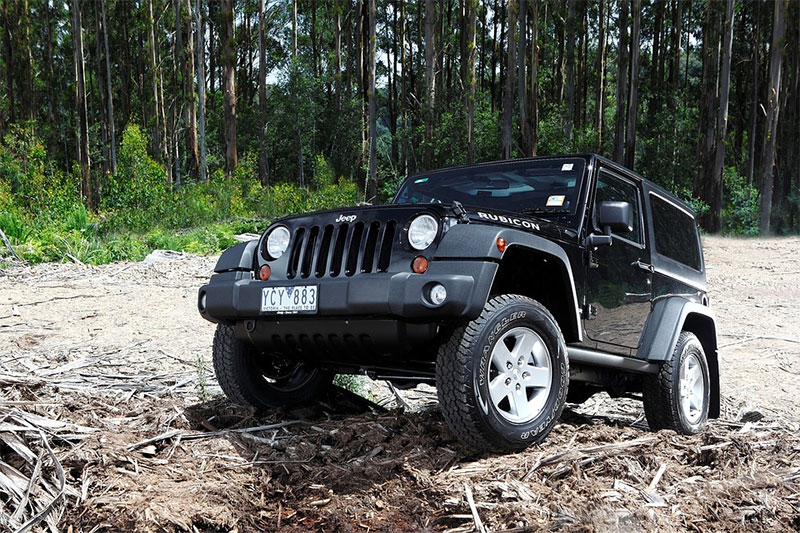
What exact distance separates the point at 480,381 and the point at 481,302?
0.38 meters

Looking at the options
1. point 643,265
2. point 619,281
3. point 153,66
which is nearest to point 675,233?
point 643,265

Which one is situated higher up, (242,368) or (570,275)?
(570,275)

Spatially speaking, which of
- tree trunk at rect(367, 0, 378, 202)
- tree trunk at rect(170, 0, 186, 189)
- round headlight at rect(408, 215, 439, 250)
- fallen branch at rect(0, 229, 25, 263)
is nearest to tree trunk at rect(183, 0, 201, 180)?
tree trunk at rect(170, 0, 186, 189)

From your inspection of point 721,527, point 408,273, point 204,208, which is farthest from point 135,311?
point 204,208

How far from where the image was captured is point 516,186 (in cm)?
500

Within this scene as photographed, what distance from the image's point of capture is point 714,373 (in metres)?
6.07

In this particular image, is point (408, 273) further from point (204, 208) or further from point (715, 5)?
point (715, 5)

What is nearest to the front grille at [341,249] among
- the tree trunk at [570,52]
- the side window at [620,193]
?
the side window at [620,193]

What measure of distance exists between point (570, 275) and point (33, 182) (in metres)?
16.2

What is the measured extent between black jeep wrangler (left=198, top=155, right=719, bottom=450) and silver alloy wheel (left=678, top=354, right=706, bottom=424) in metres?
0.02

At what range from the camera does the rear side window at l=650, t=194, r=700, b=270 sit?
5.76m

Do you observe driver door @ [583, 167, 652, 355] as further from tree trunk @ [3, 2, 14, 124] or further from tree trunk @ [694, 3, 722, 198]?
tree trunk @ [3, 2, 14, 124]

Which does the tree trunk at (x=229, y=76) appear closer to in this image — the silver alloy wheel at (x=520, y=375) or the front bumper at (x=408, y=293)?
the front bumper at (x=408, y=293)

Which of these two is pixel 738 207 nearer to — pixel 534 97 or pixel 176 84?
pixel 534 97
